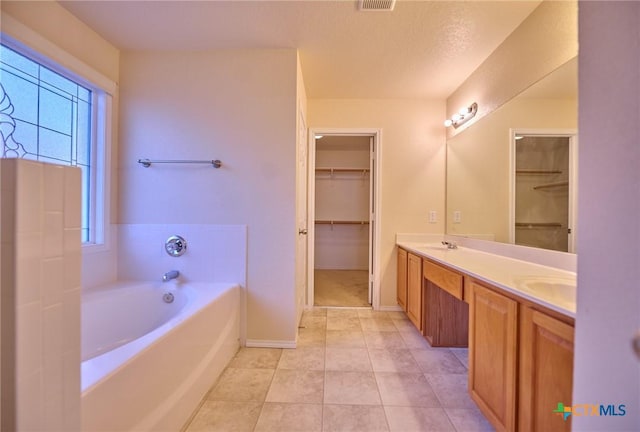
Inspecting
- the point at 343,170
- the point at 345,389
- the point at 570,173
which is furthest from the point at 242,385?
the point at 343,170

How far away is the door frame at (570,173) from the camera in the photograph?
1.27 meters

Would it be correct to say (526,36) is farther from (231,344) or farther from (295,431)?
(231,344)

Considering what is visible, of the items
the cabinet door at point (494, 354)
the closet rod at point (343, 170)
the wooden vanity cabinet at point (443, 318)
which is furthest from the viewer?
the closet rod at point (343, 170)

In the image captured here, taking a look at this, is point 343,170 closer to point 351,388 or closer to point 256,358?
point 256,358

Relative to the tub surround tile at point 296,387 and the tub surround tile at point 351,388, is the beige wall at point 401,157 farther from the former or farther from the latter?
the tub surround tile at point 296,387

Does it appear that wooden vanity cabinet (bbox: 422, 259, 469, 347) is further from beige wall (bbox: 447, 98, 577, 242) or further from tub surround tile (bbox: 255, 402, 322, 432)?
tub surround tile (bbox: 255, 402, 322, 432)

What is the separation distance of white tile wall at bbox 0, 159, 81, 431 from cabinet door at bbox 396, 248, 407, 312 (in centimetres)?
236

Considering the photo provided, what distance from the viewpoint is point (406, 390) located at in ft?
4.91

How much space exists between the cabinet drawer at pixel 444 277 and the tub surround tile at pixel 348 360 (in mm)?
768

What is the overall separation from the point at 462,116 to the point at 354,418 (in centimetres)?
258

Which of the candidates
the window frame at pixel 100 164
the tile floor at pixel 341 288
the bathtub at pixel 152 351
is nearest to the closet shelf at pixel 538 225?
the tile floor at pixel 341 288

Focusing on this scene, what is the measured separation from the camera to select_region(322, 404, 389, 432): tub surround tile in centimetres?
122

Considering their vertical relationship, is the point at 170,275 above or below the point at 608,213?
below

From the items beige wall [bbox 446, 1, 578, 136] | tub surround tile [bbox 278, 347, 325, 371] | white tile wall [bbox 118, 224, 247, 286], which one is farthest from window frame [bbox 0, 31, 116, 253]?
beige wall [bbox 446, 1, 578, 136]
